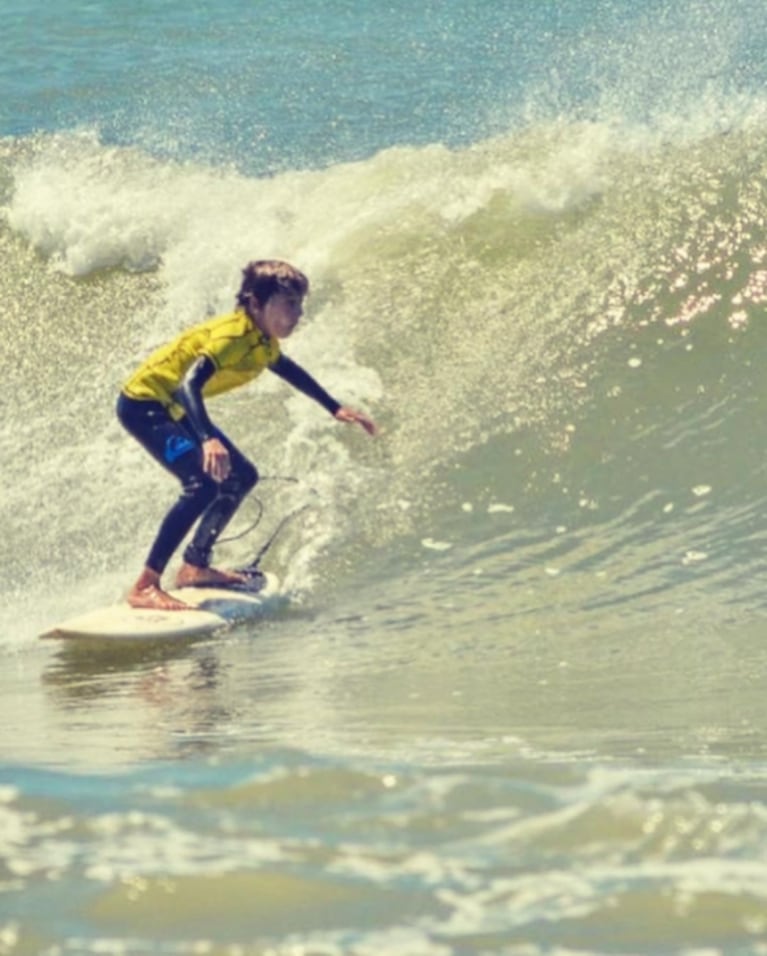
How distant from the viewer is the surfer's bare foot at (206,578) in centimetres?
860

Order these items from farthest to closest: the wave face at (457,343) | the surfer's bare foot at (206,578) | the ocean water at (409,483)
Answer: the wave face at (457,343) → the surfer's bare foot at (206,578) → the ocean water at (409,483)

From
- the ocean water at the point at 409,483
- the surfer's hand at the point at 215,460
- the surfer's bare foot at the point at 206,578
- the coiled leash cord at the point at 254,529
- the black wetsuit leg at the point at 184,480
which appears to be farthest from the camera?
the coiled leash cord at the point at 254,529

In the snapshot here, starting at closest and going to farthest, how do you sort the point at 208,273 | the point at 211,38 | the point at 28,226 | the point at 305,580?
the point at 305,580 < the point at 208,273 < the point at 28,226 < the point at 211,38

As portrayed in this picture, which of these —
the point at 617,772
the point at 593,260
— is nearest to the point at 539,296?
the point at 593,260

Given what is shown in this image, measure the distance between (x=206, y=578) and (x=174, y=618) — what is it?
47cm

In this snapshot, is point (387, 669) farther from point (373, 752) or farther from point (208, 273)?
point (208, 273)

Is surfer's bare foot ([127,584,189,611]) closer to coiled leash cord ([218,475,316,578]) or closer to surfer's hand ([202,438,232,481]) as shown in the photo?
coiled leash cord ([218,475,316,578])

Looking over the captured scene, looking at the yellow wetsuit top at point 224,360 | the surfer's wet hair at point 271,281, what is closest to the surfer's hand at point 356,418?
the yellow wetsuit top at point 224,360

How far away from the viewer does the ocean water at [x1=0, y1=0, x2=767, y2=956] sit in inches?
151

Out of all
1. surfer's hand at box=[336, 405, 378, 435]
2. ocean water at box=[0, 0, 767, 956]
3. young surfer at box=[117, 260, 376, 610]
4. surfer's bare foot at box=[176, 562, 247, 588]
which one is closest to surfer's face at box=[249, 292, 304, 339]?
young surfer at box=[117, 260, 376, 610]

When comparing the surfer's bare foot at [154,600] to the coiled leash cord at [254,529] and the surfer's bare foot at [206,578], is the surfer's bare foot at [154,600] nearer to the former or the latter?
the surfer's bare foot at [206,578]

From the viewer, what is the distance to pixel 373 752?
16.1ft

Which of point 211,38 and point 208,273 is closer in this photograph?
point 208,273

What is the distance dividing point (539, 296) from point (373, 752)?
6.99 metres
